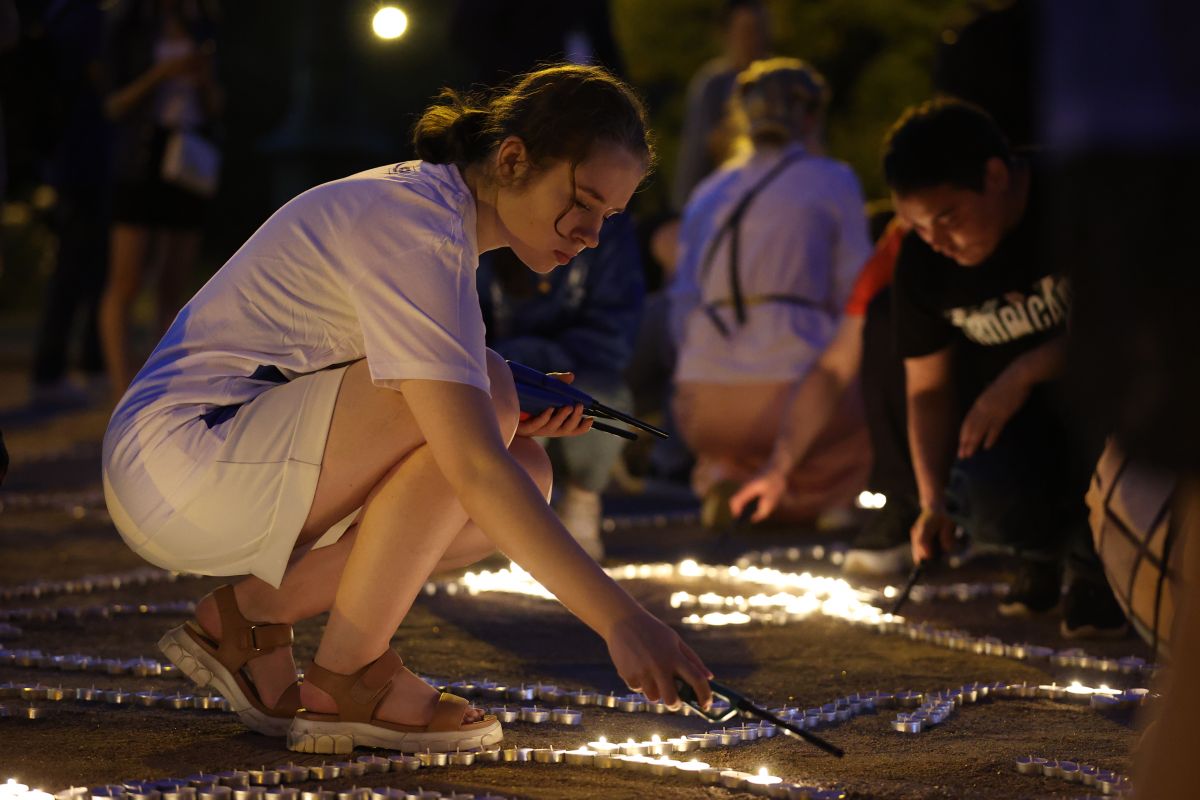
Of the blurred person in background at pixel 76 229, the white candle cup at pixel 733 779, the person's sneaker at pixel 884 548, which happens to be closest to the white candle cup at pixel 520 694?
the white candle cup at pixel 733 779

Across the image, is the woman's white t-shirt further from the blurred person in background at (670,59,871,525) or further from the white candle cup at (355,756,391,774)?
the blurred person in background at (670,59,871,525)

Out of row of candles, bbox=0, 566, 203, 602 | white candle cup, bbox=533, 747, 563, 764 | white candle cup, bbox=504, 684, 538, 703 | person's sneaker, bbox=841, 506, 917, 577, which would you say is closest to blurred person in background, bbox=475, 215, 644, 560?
person's sneaker, bbox=841, 506, 917, 577

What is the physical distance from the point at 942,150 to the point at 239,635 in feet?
6.51

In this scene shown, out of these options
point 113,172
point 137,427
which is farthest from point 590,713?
point 113,172

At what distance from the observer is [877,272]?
5.28 metres

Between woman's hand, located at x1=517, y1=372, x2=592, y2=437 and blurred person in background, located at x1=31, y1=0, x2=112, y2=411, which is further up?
blurred person in background, located at x1=31, y1=0, x2=112, y2=411

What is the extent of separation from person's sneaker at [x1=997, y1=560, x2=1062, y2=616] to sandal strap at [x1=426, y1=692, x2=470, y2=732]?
6.36 feet

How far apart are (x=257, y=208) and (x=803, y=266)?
17.1m

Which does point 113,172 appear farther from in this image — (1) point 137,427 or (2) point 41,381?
(1) point 137,427

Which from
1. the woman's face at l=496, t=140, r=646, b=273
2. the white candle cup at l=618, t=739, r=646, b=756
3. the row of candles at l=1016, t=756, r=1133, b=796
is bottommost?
the row of candles at l=1016, t=756, r=1133, b=796

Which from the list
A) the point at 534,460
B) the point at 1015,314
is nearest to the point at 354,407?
the point at 534,460

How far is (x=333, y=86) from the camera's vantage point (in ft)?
37.0

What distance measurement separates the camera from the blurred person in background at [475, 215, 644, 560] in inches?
215

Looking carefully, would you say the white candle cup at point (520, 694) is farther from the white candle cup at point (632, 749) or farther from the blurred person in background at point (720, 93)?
the blurred person in background at point (720, 93)
